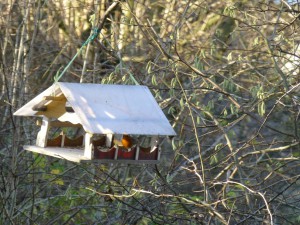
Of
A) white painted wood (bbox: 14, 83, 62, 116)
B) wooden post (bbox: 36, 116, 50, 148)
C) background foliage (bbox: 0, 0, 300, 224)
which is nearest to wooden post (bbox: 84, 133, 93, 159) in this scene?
white painted wood (bbox: 14, 83, 62, 116)

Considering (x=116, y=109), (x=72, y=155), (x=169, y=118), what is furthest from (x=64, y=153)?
(x=169, y=118)

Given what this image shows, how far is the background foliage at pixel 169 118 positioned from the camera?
14.2 ft

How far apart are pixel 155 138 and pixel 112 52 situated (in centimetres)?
159

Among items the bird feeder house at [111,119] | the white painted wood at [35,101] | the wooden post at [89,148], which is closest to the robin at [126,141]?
the bird feeder house at [111,119]

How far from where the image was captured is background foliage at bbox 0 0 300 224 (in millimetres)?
4316

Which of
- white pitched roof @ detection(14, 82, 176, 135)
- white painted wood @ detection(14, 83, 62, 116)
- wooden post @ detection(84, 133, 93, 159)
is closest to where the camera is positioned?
white pitched roof @ detection(14, 82, 176, 135)

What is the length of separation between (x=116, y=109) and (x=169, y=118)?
8.62 ft

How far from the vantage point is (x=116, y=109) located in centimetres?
342

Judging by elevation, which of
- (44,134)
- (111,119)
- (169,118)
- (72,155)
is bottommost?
(169,118)

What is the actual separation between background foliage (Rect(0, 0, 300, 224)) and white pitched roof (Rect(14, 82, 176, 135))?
44cm

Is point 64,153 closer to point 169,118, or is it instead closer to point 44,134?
point 44,134

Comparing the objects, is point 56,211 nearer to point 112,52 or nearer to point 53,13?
point 112,52

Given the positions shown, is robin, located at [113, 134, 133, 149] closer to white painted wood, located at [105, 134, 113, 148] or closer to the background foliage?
white painted wood, located at [105, 134, 113, 148]

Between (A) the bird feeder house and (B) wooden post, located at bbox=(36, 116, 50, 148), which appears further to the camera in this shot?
(B) wooden post, located at bbox=(36, 116, 50, 148)
